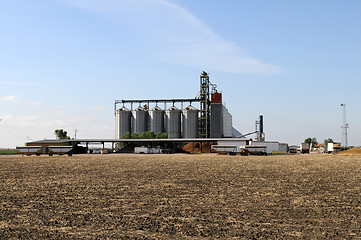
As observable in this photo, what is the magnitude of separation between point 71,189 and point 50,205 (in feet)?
15.3

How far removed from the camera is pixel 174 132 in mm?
121125

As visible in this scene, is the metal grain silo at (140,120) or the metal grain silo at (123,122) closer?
the metal grain silo at (140,120)

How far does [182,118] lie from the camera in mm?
120062

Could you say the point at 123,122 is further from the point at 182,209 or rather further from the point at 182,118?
the point at 182,209

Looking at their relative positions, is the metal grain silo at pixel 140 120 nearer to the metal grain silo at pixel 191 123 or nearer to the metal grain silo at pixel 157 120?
the metal grain silo at pixel 157 120

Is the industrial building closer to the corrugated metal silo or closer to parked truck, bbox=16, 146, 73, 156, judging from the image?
the corrugated metal silo

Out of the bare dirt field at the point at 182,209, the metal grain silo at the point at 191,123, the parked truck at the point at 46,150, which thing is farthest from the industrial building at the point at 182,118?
the bare dirt field at the point at 182,209

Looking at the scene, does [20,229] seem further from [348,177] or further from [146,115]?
[146,115]

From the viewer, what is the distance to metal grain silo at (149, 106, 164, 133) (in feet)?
403

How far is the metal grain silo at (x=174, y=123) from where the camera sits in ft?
396

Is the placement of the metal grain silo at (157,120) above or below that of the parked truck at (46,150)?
above

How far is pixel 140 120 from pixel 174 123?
12.1m

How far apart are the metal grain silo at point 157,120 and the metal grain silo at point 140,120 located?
8.55 ft

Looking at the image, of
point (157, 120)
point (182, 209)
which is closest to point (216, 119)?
point (157, 120)
